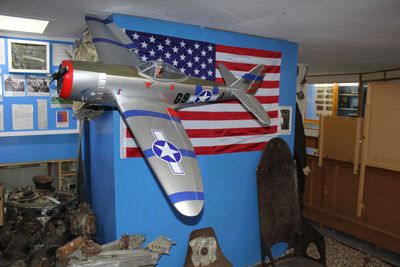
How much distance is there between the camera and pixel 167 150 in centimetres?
201

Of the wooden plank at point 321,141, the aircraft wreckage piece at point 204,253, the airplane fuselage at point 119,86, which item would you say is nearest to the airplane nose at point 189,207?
the airplane fuselage at point 119,86

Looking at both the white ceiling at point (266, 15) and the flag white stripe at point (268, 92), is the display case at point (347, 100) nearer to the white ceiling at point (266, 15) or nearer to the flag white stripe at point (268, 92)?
the white ceiling at point (266, 15)

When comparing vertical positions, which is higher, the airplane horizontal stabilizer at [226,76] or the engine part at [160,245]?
the airplane horizontal stabilizer at [226,76]

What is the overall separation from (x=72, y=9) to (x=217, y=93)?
1426mm

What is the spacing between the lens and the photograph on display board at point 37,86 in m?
3.80

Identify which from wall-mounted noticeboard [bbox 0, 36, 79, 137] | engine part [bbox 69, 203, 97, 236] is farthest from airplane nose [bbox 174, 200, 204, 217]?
wall-mounted noticeboard [bbox 0, 36, 79, 137]

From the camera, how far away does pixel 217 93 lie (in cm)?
268

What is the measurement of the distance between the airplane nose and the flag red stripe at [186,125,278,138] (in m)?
1.37

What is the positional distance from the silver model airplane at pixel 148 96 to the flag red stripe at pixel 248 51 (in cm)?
91

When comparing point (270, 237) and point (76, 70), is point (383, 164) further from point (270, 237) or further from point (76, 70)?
point (76, 70)

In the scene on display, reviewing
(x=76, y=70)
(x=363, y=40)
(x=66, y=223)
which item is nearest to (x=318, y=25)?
(x=363, y=40)

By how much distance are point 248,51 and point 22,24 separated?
2.42 m

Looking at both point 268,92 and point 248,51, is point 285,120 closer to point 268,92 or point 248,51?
point 268,92

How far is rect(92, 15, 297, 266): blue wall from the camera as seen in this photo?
9.39ft
